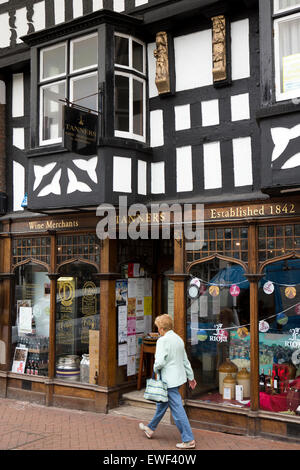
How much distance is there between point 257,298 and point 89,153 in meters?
3.62

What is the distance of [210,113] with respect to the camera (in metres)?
8.36

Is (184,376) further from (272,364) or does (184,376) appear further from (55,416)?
(55,416)

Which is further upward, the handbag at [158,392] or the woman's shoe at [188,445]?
the handbag at [158,392]

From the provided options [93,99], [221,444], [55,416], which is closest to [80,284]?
[55,416]

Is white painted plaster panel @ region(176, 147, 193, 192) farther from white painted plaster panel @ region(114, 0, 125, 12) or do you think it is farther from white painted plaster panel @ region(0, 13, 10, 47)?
white painted plaster panel @ region(0, 13, 10, 47)

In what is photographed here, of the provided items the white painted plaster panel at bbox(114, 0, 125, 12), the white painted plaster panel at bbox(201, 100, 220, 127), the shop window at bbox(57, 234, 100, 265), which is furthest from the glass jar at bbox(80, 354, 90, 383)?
the white painted plaster panel at bbox(114, 0, 125, 12)

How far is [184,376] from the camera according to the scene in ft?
22.4

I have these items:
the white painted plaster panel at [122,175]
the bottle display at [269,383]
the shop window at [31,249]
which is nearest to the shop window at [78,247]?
the shop window at [31,249]

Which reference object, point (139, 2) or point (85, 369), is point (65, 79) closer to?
point (139, 2)

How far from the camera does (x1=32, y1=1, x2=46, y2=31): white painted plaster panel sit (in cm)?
1030

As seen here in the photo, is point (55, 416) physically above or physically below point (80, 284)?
below

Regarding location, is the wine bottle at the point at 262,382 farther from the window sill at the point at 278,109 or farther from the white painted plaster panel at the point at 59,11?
the white painted plaster panel at the point at 59,11

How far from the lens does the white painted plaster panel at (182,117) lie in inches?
338

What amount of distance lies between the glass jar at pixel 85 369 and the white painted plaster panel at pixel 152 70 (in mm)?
4885
